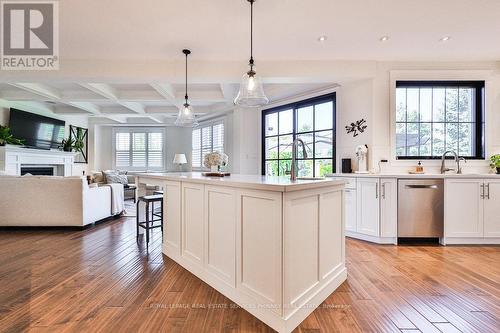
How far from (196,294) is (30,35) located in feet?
11.7

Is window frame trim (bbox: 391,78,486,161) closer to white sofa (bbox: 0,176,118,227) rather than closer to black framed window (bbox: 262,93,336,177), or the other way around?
black framed window (bbox: 262,93,336,177)

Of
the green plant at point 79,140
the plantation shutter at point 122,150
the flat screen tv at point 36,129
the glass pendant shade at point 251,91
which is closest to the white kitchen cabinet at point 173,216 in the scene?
the glass pendant shade at point 251,91

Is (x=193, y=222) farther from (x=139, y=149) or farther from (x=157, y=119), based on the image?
(x=139, y=149)

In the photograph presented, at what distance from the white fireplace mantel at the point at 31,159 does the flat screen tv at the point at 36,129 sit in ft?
0.66

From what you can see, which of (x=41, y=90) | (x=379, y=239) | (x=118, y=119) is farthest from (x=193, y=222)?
(x=118, y=119)

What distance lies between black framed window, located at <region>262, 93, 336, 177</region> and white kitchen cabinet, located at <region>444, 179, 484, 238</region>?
171 cm

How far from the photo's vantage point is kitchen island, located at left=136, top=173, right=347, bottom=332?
5.30 ft

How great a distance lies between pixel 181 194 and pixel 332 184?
4.80 feet

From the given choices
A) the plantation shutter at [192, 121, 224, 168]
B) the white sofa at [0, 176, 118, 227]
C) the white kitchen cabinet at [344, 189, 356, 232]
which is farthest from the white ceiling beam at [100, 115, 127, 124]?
the white kitchen cabinet at [344, 189, 356, 232]

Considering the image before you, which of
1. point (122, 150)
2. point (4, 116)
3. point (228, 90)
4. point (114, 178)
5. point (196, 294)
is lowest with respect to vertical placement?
point (196, 294)

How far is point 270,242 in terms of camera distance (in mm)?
1656

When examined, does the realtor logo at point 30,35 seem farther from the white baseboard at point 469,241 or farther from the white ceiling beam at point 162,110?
the white baseboard at point 469,241

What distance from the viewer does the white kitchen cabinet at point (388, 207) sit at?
341cm

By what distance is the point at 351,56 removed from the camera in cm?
376
